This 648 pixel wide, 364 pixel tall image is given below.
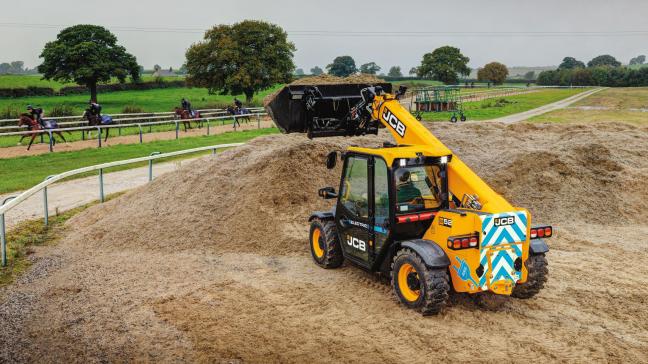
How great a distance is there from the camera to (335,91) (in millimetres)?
11422

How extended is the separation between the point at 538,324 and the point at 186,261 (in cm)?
620

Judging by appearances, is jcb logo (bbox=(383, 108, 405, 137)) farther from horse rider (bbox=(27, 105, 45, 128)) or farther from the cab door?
horse rider (bbox=(27, 105, 45, 128))

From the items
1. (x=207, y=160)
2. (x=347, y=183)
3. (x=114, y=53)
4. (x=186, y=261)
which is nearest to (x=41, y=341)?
(x=186, y=261)

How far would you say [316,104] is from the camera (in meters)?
11.2

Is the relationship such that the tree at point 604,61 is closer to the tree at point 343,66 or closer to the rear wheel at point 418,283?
the tree at point 343,66

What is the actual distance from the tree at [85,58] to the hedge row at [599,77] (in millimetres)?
77435

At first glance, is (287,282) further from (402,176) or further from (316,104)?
(316,104)

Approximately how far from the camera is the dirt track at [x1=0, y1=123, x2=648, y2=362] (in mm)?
6926

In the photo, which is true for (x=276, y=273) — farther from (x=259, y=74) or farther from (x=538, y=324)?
(x=259, y=74)

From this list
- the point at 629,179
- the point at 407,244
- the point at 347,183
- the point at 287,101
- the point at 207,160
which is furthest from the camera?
the point at 207,160

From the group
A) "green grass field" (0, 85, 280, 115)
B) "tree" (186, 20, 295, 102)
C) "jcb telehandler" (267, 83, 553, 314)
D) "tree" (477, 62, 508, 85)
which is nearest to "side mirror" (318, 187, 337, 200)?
"jcb telehandler" (267, 83, 553, 314)

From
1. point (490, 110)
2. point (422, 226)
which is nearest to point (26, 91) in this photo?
point (490, 110)

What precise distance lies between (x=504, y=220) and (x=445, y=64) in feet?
337

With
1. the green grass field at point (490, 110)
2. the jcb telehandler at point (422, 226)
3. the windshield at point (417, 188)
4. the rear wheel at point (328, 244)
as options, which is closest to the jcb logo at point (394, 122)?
the jcb telehandler at point (422, 226)
